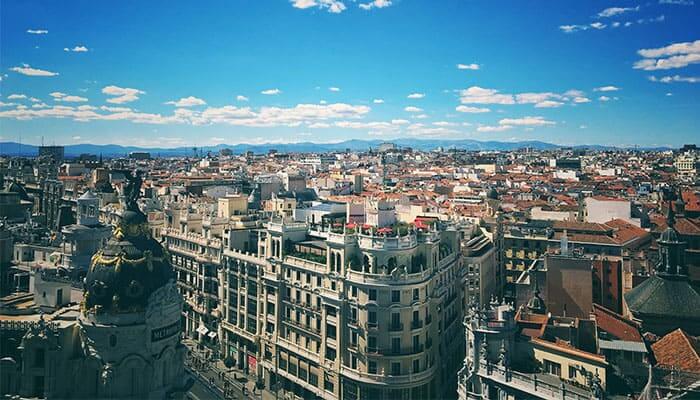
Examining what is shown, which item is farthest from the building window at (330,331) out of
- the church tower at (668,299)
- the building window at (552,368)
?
the church tower at (668,299)

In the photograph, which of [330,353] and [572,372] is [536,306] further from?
[330,353]

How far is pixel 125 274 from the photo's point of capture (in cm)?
4694

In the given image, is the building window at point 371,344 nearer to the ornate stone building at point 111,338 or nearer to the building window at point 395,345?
the building window at point 395,345

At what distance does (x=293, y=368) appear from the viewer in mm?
69562

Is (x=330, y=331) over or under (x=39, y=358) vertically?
under

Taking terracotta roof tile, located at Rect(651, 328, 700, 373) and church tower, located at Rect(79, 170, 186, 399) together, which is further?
church tower, located at Rect(79, 170, 186, 399)

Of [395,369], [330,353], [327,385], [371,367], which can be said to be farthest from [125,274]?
[395,369]

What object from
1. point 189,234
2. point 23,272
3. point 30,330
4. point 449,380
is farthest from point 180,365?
point 189,234

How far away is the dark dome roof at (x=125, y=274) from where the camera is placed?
46.1m

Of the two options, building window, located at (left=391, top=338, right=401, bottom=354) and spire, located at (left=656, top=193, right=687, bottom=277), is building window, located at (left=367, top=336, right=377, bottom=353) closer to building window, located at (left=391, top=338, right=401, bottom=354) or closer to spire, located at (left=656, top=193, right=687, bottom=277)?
building window, located at (left=391, top=338, right=401, bottom=354)

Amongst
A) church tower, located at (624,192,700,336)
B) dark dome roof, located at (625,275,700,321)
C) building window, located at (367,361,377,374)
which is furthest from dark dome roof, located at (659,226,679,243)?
building window, located at (367,361,377,374)

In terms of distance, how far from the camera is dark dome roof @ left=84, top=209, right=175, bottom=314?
4609 cm

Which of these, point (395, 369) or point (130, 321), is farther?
point (395, 369)

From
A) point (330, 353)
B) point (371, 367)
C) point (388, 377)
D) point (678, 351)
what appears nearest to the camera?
point (678, 351)
